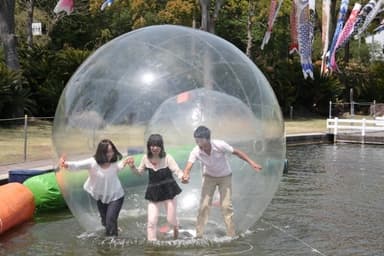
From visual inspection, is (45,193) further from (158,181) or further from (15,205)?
(158,181)

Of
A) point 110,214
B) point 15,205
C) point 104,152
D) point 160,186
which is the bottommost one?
point 15,205

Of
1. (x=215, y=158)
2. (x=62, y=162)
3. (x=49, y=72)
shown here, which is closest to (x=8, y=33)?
(x=49, y=72)

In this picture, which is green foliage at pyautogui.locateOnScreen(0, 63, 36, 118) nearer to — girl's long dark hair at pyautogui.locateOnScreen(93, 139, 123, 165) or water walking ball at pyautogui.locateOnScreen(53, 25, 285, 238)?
water walking ball at pyautogui.locateOnScreen(53, 25, 285, 238)


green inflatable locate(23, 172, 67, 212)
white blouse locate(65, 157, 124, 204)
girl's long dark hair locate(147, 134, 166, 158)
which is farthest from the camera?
green inflatable locate(23, 172, 67, 212)

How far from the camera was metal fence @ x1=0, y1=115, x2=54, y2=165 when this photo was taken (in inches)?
584

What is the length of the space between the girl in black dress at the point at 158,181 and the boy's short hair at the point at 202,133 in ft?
1.23

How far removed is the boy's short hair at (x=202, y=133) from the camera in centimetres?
703

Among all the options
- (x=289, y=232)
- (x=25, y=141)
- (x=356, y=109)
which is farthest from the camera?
(x=356, y=109)

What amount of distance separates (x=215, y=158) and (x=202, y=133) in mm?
350

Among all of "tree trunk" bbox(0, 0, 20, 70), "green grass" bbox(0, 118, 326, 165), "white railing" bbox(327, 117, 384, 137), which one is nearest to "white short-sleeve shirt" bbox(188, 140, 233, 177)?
"green grass" bbox(0, 118, 326, 165)

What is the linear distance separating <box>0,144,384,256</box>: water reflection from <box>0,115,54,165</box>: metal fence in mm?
4025

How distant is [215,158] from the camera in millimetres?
7211

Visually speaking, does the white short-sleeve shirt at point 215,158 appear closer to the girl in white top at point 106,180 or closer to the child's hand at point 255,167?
the child's hand at point 255,167

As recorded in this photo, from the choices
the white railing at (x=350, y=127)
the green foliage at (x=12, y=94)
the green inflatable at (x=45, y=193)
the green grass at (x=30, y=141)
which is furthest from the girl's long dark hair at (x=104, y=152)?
the white railing at (x=350, y=127)
